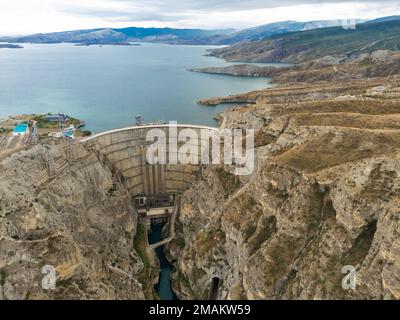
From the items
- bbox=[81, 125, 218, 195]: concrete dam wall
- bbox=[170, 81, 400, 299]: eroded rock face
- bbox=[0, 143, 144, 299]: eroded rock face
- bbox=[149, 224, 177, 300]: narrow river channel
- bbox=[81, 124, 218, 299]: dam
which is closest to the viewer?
bbox=[170, 81, 400, 299]: eroded rock face

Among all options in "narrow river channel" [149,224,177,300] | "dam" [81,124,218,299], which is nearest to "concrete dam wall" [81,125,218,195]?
"dam" [81,124,218,299]

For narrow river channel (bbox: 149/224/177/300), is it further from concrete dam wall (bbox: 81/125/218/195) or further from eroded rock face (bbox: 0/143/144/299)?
concrete dam wall (bbox: 81/125/218/195)

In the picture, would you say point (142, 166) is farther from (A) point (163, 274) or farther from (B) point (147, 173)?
→ (A) point (163, 274)

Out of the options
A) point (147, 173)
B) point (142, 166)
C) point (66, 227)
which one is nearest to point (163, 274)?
point (66, 227)

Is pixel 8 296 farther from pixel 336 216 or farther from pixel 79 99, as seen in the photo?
pixel 79 99

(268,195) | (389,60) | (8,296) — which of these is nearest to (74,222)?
(8,296)

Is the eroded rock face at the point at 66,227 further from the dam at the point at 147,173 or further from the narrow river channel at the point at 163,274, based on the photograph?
the dam at the point at 147,173
